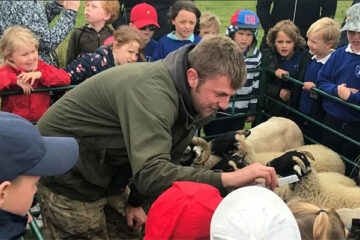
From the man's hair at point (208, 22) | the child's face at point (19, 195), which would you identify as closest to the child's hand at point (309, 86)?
the man's hair at point (208, 22)

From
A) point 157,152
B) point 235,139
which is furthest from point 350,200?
point 157,152

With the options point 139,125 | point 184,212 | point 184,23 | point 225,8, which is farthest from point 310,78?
point 225,8

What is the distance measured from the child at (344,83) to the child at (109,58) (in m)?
1.78

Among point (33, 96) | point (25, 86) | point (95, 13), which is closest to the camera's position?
point (25, 86)

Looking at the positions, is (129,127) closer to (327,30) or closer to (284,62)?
(327,30)

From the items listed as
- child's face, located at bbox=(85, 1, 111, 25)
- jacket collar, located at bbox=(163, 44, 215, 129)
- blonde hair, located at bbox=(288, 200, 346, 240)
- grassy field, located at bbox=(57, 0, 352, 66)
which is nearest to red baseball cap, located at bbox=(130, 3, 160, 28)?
child's face, located at bbox=(85, 1, 111, 25)

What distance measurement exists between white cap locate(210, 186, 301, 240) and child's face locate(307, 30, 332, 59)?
3049 millimetres

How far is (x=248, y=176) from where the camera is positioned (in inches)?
81.1

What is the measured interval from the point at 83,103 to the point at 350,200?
205 cm

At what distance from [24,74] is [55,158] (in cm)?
197

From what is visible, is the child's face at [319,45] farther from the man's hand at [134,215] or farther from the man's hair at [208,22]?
the man's hand at [134,215]

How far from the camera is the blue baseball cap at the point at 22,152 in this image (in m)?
1.48

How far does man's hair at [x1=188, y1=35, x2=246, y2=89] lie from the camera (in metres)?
2.12

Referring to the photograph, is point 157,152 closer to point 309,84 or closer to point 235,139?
point 235,139
